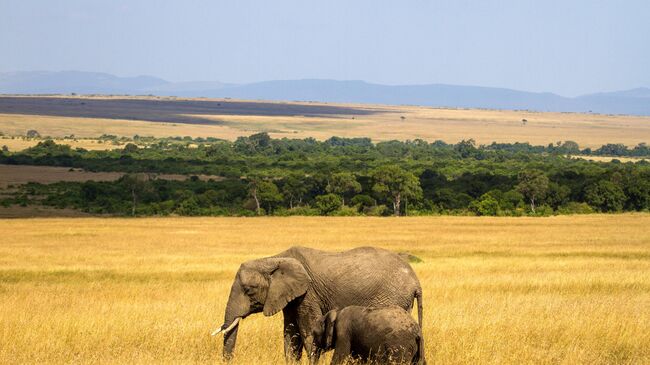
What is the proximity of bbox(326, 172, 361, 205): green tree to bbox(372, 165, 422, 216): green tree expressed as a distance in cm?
320

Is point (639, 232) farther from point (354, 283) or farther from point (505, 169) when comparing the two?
point (505, 169)

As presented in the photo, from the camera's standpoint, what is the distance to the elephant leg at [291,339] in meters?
13.1

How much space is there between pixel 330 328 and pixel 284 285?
1.11 m

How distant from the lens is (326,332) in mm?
11922

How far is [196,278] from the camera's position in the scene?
1133 inches

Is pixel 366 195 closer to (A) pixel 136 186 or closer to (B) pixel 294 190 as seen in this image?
(B) pixel 294 190

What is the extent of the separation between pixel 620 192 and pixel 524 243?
34.6 metres

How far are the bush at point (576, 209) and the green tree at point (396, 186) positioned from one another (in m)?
11.5

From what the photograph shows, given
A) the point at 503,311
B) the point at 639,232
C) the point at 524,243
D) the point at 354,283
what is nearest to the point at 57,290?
the point at 503,311

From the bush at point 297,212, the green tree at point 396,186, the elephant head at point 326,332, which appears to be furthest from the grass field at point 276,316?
the green tree at point 396,186

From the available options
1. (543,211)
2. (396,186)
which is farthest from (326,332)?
(396,186)

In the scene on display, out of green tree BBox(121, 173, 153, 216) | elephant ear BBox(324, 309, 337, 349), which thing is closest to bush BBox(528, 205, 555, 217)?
green tree BBox(121, 173, 153, 216)

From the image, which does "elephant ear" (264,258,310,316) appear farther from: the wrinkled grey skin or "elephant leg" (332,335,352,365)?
"elephant leg" (332,335,352,365)

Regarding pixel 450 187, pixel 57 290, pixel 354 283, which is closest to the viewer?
pixel 354 283
